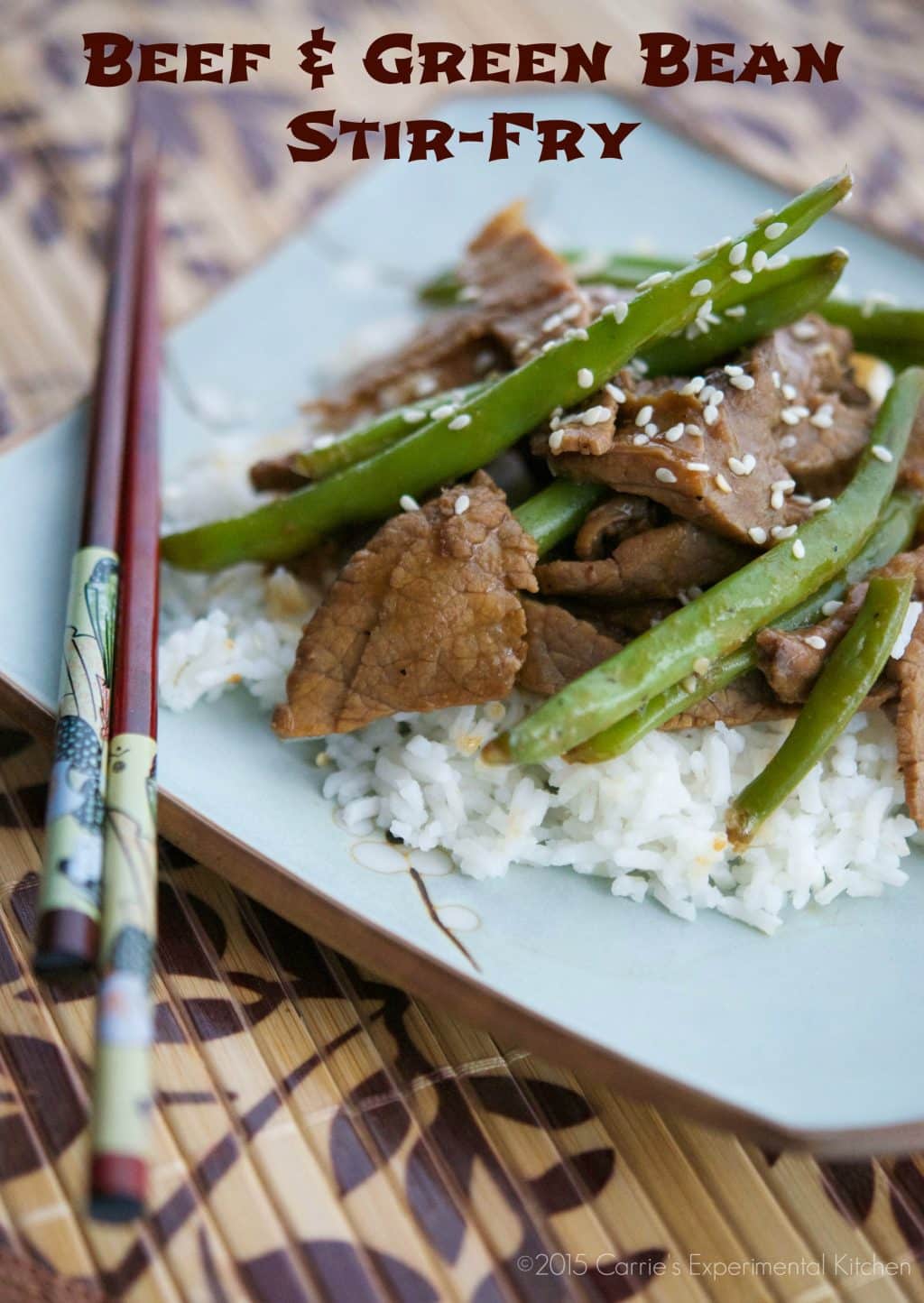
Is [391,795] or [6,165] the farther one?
[6,165]

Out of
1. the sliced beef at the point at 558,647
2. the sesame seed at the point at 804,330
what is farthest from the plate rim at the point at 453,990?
the sesame seed at the point at 804,330

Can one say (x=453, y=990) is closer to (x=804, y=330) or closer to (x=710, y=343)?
(x=710, y=343)

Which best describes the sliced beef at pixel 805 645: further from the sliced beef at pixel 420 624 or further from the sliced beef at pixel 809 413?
the sliced beef at pixel 420 624

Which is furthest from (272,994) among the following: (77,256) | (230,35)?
(230,35)

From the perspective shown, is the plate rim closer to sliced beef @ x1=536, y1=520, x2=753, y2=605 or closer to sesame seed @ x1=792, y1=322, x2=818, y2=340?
sliced beef @ x1=536, y1=520, x2=753, y2=605

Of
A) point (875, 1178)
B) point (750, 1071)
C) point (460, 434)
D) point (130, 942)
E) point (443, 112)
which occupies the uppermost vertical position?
point (443, 112)

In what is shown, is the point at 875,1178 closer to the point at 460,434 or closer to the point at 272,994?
the point at 272,994

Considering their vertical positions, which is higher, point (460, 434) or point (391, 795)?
point (460, 434)

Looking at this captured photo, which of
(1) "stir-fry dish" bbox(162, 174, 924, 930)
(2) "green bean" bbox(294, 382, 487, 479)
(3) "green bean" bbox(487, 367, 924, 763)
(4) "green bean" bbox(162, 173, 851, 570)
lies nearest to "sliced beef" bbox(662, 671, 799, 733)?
(1) "stir-fry dish" bbox(162, 174, 924, 930)
